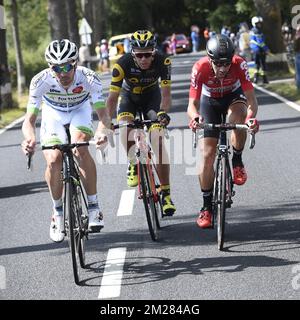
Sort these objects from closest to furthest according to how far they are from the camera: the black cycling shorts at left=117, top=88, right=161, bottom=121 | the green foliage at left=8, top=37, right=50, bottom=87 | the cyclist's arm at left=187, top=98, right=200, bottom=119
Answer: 1. the cyclist's arm at left=187, top=98, right=200, bottom=119
2. the black cycling shorts at left=117, top=88, right=161, bottom=121
3. the green foliage at left=8, top=37, right=50, bottom=87

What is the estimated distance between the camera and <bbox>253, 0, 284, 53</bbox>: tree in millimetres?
32375

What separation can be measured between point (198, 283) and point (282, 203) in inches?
130

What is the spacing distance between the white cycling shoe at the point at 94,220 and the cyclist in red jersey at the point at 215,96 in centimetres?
114

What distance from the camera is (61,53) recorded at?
25.8ft

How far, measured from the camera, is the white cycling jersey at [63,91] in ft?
26.8

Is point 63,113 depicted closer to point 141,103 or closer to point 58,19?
point 141,103

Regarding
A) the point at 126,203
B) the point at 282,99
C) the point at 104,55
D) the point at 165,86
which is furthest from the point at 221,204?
the point at 104,55

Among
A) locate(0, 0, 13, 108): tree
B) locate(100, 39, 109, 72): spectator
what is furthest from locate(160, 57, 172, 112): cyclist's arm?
locate(100, 39, 109, 72): spectator

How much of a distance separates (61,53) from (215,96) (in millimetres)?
1864

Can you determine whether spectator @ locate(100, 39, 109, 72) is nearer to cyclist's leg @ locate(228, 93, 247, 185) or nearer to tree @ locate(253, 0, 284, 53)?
tree @ locate(253, 0, 284, 53)

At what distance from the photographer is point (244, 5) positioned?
60.2m

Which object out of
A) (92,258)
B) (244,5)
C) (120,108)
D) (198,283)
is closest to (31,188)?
(120,108)

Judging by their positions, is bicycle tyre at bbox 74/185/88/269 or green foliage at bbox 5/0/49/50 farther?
green foliage at bbox 5/0/49/50

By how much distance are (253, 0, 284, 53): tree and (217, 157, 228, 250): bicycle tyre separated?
80.5ft
